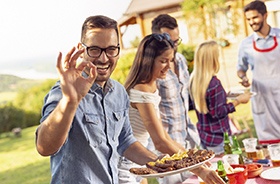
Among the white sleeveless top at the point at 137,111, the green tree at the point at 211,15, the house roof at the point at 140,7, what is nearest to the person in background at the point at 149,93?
the white sleeveless top at the point at 137,111

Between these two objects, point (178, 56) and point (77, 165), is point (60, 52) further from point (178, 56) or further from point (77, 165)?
point (178, 56)

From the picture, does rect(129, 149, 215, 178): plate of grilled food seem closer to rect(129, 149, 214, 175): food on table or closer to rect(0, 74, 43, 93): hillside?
rect(129, 149, 214, 175): food on table

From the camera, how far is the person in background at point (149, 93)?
9.59ft

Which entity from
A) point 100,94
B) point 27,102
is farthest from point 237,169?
point 27,102

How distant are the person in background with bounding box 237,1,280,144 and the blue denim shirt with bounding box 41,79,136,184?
2848mm

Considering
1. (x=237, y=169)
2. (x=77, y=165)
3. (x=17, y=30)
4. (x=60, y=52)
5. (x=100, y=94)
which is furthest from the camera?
(x=17, y=30)

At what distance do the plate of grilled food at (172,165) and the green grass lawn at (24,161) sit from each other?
13.0 ft

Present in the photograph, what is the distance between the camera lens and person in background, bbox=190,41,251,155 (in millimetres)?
4012

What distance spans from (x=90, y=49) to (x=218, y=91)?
2.12 m

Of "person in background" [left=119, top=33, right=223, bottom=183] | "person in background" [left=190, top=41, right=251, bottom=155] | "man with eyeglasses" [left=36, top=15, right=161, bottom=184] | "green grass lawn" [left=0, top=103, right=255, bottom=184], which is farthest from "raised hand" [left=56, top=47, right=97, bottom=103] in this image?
"green grass lawn" [left=0, top=103, right=255, bottom=184]

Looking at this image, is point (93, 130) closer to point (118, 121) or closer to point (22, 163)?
point (118, 121)

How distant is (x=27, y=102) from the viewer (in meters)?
13.6

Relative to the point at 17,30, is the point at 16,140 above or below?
below

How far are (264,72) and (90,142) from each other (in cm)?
352
